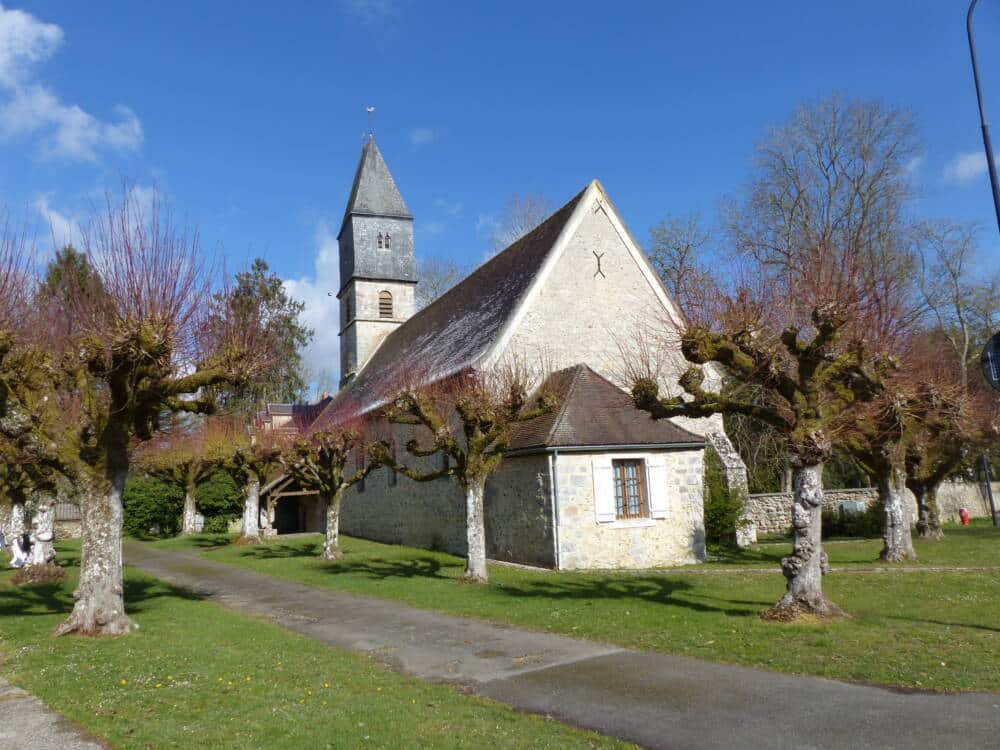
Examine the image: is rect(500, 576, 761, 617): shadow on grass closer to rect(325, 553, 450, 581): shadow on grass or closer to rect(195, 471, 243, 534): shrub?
rect(325, 553, 450, 581): shadow on grass

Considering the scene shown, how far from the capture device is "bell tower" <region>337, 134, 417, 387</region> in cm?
3681

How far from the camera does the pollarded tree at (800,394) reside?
9.56 meters

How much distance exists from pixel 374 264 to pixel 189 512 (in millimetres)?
14309

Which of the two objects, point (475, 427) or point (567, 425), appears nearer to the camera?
point (475, 427)

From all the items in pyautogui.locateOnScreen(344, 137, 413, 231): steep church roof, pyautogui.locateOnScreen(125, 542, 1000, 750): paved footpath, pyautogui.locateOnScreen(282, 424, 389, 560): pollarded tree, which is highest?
pyautogui.locateOnScreen(344, 137, 413, 231): steep church roof

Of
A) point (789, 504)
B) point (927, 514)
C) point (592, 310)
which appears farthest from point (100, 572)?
point (789, 504)

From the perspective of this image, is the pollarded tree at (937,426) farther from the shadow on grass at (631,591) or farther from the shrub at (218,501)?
the shrub at (218,501)

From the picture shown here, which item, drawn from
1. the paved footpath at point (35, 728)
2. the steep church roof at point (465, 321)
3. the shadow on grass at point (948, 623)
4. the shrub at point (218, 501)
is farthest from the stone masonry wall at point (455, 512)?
the paved footpath at point (35, 728)

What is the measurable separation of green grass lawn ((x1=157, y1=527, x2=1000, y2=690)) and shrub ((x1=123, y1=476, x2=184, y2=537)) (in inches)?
774

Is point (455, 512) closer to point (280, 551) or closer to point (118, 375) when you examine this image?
point (280, 551)

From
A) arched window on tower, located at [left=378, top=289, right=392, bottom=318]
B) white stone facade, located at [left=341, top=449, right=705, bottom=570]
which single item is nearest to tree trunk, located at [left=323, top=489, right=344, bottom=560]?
white stone facade, located at [left=341, top=449, right=705, bottom=570]

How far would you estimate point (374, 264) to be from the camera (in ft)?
123

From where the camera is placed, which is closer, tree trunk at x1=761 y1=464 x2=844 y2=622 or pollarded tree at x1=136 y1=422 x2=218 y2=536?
tree trunk at x1=761 y1=464 x2=844 y2=622

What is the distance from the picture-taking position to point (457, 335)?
74.9 feet
